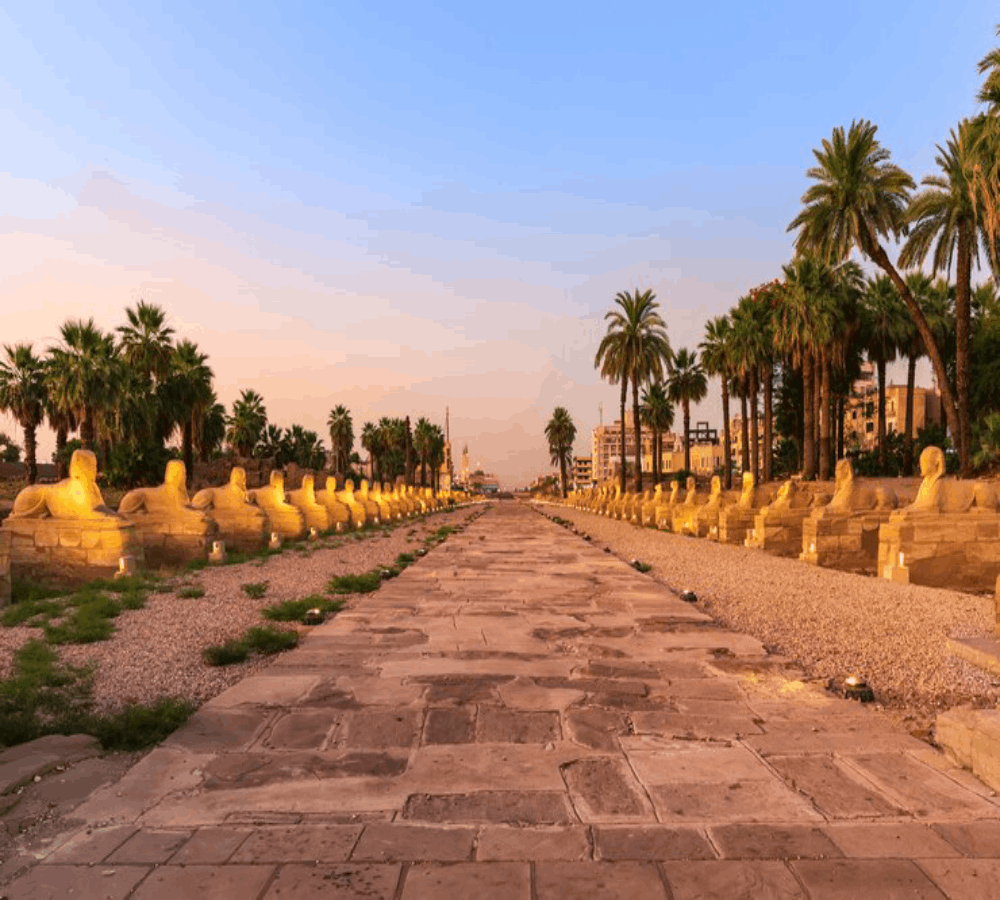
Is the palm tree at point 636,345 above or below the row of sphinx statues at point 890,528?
above

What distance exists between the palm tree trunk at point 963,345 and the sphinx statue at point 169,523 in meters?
23.1

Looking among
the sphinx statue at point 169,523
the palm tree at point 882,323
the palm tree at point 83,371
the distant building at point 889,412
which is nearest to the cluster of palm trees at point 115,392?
the palm tree at point 83,371

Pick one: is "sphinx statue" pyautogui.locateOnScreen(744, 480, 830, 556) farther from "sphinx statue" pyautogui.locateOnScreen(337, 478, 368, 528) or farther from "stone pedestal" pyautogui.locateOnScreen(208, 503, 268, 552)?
"sphinx statue" pyautogui.locateOnScreen(337, 478, 368, 528)

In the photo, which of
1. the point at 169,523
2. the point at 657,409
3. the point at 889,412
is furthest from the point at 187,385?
the point at 889,412

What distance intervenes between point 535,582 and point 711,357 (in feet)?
123

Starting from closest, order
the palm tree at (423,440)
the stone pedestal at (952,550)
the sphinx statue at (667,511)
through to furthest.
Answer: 1. the stone pedestal at (952,550)
2. the sphinx statue at (667,511)
3. the palm tree at (423,440)

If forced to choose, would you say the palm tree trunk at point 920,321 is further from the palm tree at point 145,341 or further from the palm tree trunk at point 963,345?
the palm tree at point 145,341

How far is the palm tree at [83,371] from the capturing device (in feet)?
98.9

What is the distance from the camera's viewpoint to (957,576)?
1115 cm

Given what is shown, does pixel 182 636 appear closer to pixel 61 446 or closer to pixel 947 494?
pixel 947 494

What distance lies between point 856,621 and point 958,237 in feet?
81.6

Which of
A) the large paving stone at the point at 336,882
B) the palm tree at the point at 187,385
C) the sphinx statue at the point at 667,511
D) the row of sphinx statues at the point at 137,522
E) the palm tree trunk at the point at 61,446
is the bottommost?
the sphinx statue at the point at 667,511

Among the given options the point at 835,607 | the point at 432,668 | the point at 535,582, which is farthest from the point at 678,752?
the point at 535,582

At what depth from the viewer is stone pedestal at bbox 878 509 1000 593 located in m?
11.1
